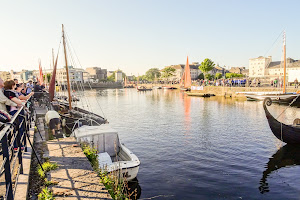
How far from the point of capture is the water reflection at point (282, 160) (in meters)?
10.8

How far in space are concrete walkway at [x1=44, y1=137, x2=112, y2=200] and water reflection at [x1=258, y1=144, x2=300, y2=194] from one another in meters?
8.14

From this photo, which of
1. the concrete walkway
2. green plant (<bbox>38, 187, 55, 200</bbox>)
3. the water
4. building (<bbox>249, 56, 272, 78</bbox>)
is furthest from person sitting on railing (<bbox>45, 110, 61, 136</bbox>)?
building (<bbox>249, 56, 272, 78</bbox>)

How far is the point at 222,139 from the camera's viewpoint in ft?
57.8

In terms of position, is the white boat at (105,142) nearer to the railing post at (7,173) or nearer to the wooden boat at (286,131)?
the railing post at (7,173)

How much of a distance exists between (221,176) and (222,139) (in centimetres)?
690

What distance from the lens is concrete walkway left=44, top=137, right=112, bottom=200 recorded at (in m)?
5.00

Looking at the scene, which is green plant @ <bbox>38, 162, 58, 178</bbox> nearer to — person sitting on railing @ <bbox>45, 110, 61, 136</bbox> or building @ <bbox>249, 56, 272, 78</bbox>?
person sitting on railing @ <bbox>45, 110, 61, 136</bbox>

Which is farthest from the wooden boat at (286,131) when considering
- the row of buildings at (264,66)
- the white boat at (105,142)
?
the row of buildings at (264,66)

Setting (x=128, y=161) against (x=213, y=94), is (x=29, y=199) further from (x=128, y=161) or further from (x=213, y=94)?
(x=213, y=94)

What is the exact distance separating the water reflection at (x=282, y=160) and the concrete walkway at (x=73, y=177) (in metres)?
8.14

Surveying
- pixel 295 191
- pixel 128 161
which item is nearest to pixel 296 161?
pixel 295 191

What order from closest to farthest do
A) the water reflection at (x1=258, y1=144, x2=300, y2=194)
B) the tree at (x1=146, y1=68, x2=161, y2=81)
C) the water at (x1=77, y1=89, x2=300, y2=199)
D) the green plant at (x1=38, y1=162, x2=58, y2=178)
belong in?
the green plant at (x1=38, y1=162, x2=58, y2=178)
the water at (x1=77, y1=89, x2=300, y2=199)
the water reflection at (x1=258, y1=144, x2=300, y2=194)
the tree at (x1=146, y1=68, x2=161, y2=81)

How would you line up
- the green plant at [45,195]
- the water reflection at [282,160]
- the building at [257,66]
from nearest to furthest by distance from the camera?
the green plant at [45,195] → the water reflection at [282,160] → the building at [257,66]

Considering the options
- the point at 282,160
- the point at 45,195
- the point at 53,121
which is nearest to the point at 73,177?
the point at 45,195
